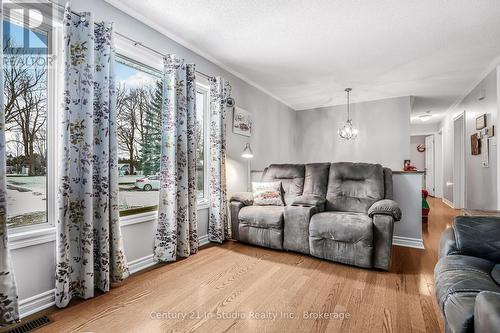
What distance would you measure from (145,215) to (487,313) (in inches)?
97.8

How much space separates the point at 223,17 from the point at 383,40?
182 cm

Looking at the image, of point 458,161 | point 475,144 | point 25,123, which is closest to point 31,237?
point 25,123

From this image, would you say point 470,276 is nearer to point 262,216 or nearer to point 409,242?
point 262,216

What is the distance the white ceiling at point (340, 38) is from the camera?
7.45ft

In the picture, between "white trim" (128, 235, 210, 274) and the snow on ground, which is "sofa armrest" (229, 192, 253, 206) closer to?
"white trim" (128, 235, 210, 274)

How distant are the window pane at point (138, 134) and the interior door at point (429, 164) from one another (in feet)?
27.8

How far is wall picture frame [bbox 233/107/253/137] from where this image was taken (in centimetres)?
385

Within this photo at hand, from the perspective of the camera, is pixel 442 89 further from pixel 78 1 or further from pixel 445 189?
pixel 78 1

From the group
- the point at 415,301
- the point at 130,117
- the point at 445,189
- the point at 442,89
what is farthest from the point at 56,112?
the point at 445,189

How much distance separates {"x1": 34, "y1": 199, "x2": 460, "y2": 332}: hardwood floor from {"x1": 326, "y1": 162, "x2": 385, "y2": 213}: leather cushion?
28.2 inches

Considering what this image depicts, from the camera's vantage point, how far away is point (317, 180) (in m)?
3.38

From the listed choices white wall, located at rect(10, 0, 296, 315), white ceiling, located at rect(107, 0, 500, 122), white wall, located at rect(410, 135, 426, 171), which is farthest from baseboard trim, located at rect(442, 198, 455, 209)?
white wall, located at rect(10, 0, 296, 315)

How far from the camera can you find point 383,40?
283cm

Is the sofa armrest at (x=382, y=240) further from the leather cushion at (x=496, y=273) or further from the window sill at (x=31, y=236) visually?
the window sill at (x=31, y=236)
